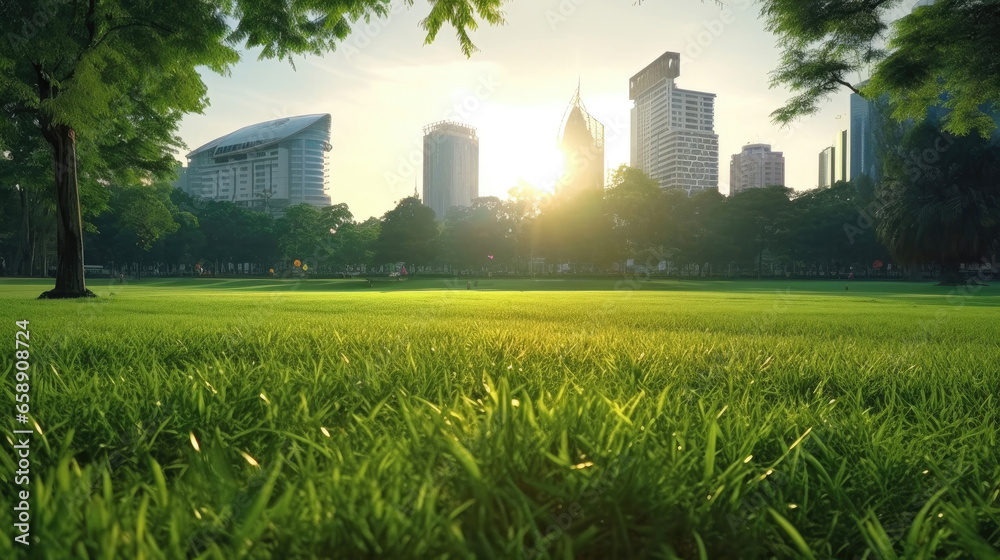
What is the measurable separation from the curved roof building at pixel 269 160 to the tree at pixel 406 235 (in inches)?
4342

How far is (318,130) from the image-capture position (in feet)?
534

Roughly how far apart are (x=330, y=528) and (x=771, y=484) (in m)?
1.24

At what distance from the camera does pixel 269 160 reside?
516ft

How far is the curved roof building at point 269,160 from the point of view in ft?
514

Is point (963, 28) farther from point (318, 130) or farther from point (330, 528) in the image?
point (318, 130)

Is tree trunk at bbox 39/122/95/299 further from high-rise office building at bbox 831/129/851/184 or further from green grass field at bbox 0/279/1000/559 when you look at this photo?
high-rise office building at bbox 831/129/851/184

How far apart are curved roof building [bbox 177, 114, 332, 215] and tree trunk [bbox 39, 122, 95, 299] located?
150 meters

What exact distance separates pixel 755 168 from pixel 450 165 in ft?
241

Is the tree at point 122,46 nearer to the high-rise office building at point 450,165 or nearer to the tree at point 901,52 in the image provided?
the tree at point 901,52

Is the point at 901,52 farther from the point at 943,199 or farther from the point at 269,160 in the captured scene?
the point at 269,160

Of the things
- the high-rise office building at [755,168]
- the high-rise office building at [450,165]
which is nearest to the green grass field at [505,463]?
the high-rise office building at [450,165]

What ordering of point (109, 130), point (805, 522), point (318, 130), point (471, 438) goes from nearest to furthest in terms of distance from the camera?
1. point (805, 522)
2. point (471, 438)
3. point (109, 130)
4. point (318, 130)

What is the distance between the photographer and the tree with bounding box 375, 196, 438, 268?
56.9 m

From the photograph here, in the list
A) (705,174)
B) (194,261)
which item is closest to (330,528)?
(194,261)
